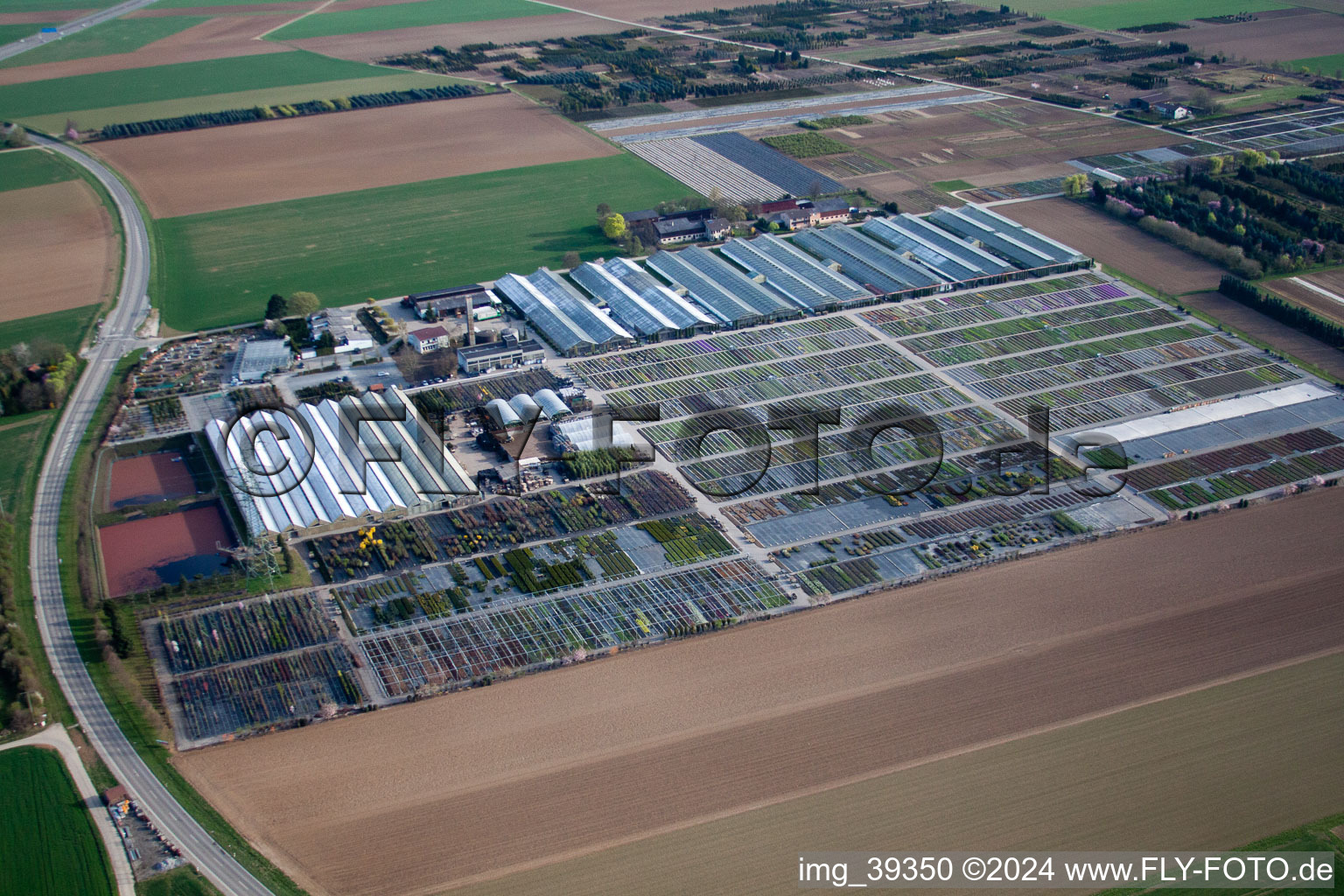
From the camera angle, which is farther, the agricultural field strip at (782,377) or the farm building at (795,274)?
the farm building at (795,274)

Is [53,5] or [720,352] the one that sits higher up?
[53,5]

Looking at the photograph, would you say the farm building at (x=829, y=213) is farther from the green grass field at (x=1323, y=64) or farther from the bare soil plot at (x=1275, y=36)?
the green grass field at (x=1323, y=64)

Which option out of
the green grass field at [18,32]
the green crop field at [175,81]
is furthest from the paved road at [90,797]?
the green grass field at [18,32]

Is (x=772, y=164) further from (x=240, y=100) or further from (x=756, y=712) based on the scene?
(x=756, y=712)

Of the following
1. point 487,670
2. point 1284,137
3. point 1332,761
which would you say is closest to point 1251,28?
point 1284,137

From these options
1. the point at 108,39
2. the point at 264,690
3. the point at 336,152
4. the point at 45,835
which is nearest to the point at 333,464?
the point at 264,690

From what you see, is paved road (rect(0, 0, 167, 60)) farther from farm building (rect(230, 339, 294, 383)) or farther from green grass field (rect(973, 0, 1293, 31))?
green grass field (rect(973, 0, 1293, 31))
